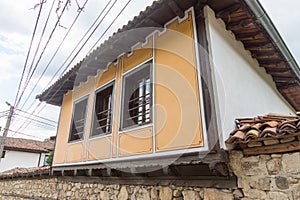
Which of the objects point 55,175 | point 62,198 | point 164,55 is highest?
point 164,55

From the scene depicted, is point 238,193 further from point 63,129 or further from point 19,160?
point 19,160

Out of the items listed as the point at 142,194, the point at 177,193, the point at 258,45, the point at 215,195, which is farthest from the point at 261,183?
the point at 258,45

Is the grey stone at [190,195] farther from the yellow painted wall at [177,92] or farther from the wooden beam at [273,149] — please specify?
the wooden beam at [273,149]

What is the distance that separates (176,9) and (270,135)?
95.2 inches

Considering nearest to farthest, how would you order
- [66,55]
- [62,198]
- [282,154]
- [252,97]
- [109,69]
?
1. [282,154]
2. [252,97]
3. [66,55]
4. [109,69]
5. [62,198]

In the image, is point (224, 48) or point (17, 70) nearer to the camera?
point (224, 48)

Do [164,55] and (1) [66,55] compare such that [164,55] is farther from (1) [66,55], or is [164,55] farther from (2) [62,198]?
(2) [62,198]

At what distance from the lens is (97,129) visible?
5277mm

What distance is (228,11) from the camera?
359 centimetres

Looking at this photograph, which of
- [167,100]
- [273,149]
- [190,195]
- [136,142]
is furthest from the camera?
[136,142]

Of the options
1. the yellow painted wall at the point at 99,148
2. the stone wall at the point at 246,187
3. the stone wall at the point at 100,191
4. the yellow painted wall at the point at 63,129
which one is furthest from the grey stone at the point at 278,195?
the yellow painted wall at the point at 63,129

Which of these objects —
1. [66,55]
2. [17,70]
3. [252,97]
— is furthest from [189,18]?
[17,70]

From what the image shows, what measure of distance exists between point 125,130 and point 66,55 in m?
2.16

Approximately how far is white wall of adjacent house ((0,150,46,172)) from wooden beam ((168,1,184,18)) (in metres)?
19.3
